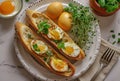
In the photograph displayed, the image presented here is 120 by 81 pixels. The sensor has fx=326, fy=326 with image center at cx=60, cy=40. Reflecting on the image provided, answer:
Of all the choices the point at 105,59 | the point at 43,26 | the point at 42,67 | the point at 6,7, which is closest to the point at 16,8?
the point at 6,7

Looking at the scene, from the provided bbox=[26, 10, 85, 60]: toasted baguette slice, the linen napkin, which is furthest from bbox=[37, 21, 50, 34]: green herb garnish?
the linen napkin

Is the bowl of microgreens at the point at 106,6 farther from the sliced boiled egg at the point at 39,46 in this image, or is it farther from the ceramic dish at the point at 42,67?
the sliced boiled egg at the point at 39,46

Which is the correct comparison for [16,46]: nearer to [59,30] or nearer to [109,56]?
[59,30]

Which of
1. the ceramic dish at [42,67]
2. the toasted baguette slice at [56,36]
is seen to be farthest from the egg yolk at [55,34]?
the ceramic dish at [42,67]

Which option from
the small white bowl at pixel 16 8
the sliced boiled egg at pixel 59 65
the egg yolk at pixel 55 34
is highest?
the small white bowl at pixel 16 8

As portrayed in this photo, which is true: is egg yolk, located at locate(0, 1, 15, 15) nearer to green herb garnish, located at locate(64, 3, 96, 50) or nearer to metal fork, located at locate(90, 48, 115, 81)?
green herb garnish, located at locate(64, 3, 96, 50)

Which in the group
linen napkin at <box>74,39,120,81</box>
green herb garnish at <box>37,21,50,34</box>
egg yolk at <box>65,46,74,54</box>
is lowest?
linen napkin at <box>74,39,120,81</box>
